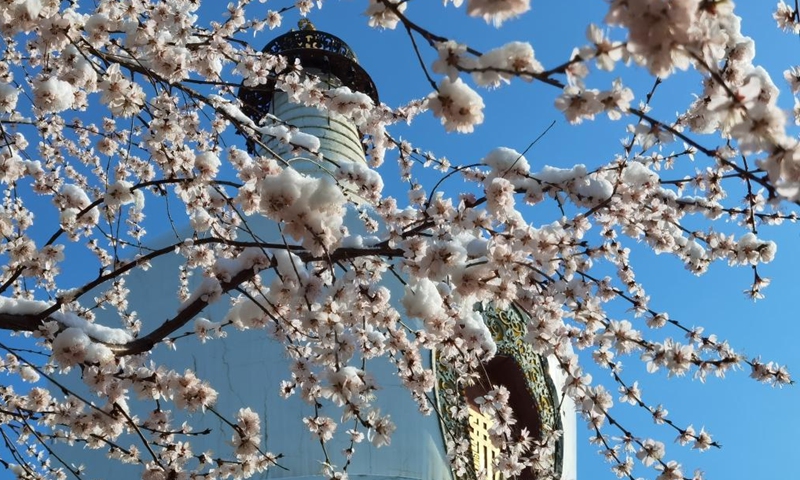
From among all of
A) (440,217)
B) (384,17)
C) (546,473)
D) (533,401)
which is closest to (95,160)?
(440,217)

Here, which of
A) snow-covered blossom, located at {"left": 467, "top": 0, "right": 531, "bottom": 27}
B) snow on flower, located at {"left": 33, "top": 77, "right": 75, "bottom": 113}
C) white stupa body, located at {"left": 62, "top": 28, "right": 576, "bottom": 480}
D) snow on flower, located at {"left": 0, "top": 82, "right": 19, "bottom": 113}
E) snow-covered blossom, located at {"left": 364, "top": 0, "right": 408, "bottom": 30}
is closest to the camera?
snow-covered blossom, located at {"left": 467, "top": 0, "right": 531, "bottom": 27}

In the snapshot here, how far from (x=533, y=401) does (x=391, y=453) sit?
2283 mm

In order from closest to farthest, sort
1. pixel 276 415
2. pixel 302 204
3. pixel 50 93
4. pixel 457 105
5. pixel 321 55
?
1. pixel 457 105
2. pixel 302 204
3. pixel 50 93
4. pixel 276 415
5. pixel 321 55

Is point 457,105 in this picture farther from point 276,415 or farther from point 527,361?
point 527,361

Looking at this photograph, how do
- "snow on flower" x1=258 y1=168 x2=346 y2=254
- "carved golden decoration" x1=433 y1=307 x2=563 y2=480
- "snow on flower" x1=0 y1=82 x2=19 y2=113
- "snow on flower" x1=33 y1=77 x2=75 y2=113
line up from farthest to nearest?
1. "carved golden decoration" x1=433 y1=307 x2=563 y2=480
2. "snow on flower" x1=0 y1=82 x2=19 y2=113
3. "snow on flower" x1=33 y1=77 x2=75 y2=113
4. "snow on flower" x1=258 y1=168 x2=346 y2=254

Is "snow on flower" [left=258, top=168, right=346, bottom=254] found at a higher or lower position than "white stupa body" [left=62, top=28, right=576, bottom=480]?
lower

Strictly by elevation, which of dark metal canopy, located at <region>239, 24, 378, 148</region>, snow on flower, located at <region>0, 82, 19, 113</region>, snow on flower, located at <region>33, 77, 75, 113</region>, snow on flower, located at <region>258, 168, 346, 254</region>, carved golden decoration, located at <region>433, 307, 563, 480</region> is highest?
dark metal canopy, located at <region>239, 24, 378, 148</region>

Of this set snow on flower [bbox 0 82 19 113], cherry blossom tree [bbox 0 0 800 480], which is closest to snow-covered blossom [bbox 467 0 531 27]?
cherry blossom tree [bbox 0 0 800 480]

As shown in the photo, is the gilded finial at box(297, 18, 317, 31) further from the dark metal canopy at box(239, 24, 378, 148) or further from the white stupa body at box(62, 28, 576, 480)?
the white stupa body at box(62, 28, 576, 480)

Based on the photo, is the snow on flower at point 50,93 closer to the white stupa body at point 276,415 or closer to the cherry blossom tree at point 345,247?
the cherry blossom tree at point 345,247

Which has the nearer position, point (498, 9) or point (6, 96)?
point (498, 9)

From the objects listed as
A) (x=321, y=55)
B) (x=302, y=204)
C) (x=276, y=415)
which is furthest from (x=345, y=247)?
(x=321, y=55)

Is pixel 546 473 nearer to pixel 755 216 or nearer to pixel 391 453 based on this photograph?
→ pixel 755 216

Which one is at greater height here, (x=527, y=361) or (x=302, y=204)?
(x=527, y=361)
